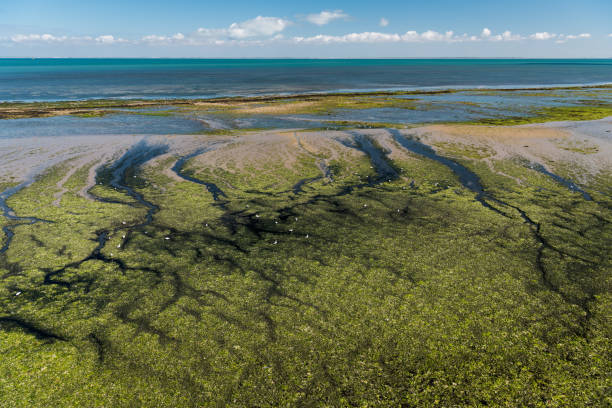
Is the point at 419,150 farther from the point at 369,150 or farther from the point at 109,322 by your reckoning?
the point at 109,322

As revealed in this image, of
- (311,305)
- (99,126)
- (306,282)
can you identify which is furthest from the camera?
(99,126)

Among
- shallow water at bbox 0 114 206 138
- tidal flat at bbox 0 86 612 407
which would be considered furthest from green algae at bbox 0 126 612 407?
shallow water at bbox 0 114 206 138

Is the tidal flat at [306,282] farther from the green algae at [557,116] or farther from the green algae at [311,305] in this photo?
the green algae at [557,116]

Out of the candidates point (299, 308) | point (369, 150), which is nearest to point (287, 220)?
point (299, 308)

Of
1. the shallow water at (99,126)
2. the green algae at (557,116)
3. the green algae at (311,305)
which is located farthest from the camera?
the green algae at (557,116)

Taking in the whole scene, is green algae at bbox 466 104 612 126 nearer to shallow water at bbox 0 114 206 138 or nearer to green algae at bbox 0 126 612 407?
green algae at bbox 0 126 612 407

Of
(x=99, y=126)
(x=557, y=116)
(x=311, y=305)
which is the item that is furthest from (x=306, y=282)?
(x=557, y=116)

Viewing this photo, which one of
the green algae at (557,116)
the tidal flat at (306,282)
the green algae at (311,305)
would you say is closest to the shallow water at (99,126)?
the tidal flat at (306,282)

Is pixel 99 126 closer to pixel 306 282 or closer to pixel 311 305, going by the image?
pixel 306 282
